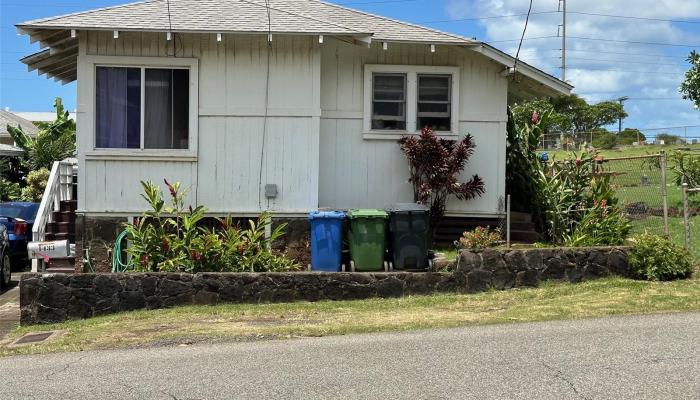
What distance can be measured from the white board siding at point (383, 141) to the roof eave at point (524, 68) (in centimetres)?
49

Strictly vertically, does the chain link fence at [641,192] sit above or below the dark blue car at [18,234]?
above

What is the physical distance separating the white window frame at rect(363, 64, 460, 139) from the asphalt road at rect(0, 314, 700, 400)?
5.44 metres

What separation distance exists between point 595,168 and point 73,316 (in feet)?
31.1

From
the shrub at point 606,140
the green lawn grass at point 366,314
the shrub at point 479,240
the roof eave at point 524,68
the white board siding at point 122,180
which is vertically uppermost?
the shrub at point 606,140

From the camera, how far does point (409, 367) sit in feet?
22.7

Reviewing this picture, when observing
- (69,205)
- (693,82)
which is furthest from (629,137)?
(69,205)

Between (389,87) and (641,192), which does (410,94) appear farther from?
(641,192)

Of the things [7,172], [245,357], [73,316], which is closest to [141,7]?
[73,316]

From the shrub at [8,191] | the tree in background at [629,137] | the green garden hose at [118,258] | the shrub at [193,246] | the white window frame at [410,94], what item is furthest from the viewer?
the tree in background at [629,137]

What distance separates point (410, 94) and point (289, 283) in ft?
14.3

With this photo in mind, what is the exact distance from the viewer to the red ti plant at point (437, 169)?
42.1 ft

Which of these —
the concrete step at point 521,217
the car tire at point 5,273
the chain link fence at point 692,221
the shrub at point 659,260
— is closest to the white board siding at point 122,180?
the car tire at point 5,273

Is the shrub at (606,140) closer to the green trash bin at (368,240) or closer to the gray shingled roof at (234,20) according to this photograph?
the gray shingled roof at (234,20)

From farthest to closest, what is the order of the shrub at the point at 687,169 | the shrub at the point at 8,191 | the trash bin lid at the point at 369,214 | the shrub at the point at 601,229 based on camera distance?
the shrub at the point at 8,191 < the shrub at the point at 687,169 < the shrub at the point at 601,229 < the trash bin lid at the point at 369,214
